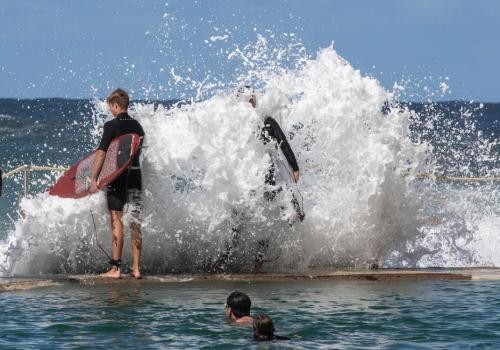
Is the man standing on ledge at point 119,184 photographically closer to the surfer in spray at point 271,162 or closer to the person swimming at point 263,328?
the surfer in spray at point 271,162

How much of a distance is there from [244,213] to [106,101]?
182cm

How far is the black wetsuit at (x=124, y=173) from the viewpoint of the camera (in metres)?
10.6

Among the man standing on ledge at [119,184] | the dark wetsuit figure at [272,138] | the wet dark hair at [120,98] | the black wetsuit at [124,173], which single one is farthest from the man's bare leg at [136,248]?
the dark wetsuit figure at [272,138]

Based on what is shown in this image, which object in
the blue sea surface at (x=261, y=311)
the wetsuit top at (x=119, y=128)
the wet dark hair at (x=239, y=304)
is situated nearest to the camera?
the blue sea surface at (x=261, y=311)

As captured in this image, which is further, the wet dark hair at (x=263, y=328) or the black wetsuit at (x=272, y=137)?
the black wetsuit at (x=272, y=137)

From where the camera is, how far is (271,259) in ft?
38.8

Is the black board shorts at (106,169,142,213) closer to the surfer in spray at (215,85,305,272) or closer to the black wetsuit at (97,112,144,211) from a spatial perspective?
the black wetsuit at (97,112,144,211)

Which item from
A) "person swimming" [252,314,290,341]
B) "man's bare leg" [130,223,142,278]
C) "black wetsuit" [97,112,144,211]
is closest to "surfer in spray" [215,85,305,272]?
"man's bare leg" [130,223,142,278]

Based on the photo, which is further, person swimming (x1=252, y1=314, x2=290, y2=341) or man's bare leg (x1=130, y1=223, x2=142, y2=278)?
man's bare leg (x1=130, y1=223, x2=142, y2=278)

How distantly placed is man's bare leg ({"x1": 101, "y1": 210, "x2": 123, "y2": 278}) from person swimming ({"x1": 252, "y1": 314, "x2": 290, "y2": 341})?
120 inches

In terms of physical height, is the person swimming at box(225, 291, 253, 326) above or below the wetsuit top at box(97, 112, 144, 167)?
below

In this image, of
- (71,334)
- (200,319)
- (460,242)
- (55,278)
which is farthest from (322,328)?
(460,242)

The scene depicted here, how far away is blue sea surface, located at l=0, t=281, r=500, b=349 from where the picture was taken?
26.9ft

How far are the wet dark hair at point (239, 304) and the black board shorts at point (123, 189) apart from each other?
2.50 m
